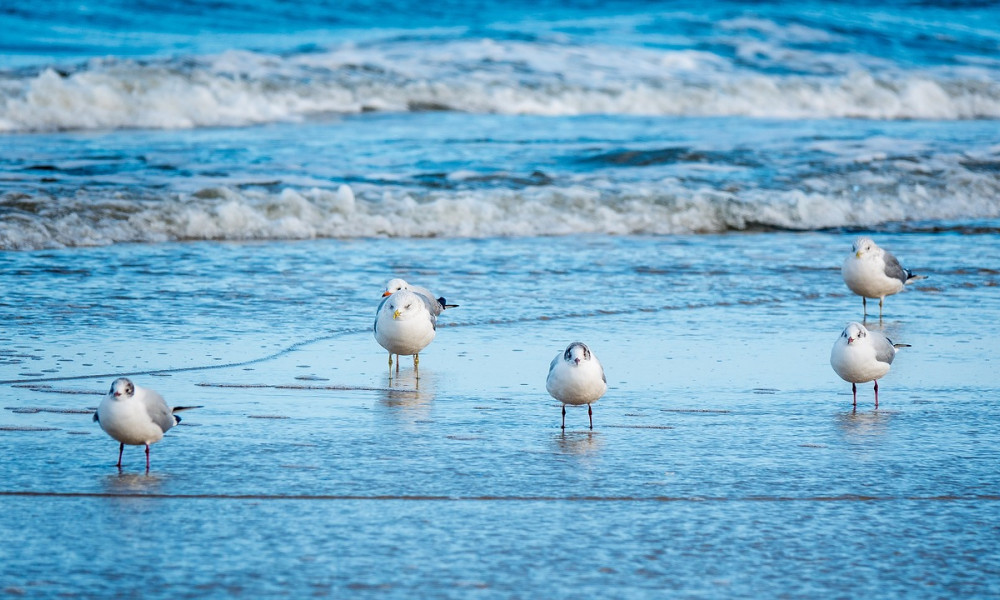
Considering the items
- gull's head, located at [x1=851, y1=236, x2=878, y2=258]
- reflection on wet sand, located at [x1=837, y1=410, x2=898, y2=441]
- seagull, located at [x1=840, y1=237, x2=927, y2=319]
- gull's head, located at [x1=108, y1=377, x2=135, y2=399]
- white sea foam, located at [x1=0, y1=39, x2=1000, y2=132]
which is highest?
white sea foam, located at [x1=0, y1=39, x2=1000, y2=132]

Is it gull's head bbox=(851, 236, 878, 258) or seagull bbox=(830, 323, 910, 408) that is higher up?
gull's head bbox=(851, 236, 878, 258)

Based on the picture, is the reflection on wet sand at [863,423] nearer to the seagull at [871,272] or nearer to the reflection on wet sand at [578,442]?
the reflection on wet sand at [578,442]

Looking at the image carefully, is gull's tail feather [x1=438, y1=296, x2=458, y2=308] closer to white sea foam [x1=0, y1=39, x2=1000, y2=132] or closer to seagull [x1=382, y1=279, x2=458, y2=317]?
seagull [x1=382, y1=279, x2=458, y2=317]

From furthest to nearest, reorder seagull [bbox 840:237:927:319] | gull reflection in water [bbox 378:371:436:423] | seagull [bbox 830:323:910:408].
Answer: seagull [bbox 840:237:927:319] < seagull [bbox 830:323:910:408] < gull reflection in water [bbox 378:371:436:423]

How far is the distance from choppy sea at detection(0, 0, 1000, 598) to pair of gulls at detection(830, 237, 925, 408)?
155mm

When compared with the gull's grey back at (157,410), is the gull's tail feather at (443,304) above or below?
above

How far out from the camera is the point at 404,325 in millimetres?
6266

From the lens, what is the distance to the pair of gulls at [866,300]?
568 cm

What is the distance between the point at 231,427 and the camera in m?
5.07

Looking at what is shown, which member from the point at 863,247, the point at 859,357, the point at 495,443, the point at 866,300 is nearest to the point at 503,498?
the point at 495,443

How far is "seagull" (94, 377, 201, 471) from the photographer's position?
173 inches

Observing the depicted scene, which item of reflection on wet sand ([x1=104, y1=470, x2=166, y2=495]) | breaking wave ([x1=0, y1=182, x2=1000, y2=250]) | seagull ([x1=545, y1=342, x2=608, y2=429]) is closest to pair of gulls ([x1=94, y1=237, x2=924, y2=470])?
seagull ([x1=545, y1=342, x2=608, y2=429])

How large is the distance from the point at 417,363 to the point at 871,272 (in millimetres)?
3129

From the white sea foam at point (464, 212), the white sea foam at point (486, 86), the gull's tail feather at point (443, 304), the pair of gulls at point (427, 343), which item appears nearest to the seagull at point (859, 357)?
the pair of gulls at point (427, 343)
